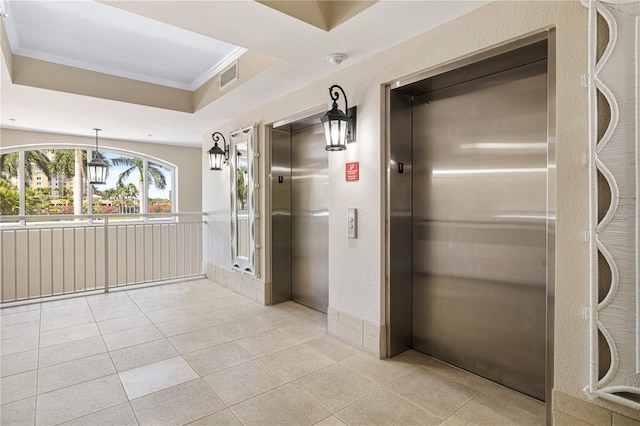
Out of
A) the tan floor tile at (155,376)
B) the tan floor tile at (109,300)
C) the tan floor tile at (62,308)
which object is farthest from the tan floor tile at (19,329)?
the tan floor tile at (155,376)

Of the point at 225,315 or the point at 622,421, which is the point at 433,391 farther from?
the point at 225,315

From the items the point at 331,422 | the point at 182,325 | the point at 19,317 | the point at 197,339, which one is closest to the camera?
the point at 331,422

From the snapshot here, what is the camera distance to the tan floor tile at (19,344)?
297 cm

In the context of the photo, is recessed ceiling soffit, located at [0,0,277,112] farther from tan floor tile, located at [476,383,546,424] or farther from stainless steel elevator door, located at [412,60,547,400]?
tan floor tile, located at [476,383,546,424]

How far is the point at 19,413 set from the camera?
81.8 inches

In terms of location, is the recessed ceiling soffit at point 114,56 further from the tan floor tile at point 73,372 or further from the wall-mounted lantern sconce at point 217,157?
the tan floor tile at point 73,372

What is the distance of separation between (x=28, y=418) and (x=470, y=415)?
107 inches

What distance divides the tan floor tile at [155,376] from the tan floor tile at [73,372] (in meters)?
0.21

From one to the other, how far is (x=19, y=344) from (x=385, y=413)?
338cm

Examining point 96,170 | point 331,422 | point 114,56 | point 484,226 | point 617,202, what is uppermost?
point 114,56

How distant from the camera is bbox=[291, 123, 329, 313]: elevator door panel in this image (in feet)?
12.9

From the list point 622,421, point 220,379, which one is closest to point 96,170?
point 220,379

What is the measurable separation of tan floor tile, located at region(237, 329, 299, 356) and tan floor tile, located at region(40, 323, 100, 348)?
5.23ft

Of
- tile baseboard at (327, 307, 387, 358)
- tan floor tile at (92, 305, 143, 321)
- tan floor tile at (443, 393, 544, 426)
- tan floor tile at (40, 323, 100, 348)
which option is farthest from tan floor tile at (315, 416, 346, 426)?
tan floor tile at (92, 305, 143, 321)
